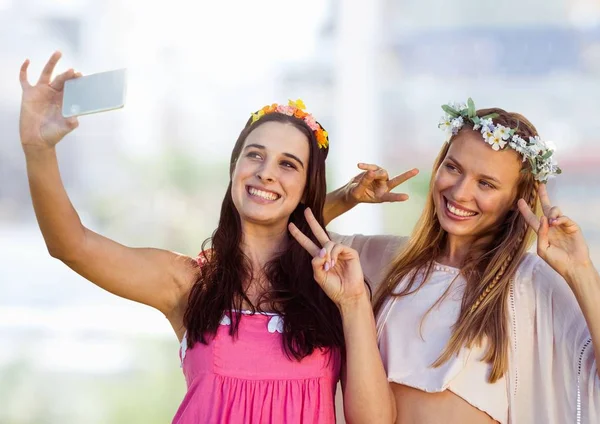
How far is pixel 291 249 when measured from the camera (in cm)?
203

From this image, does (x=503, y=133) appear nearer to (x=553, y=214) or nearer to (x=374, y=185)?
(x=553, y=214)

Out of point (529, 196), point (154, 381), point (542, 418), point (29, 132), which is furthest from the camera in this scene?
point (154, 381)

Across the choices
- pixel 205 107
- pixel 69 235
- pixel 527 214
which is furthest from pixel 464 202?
pixel 205 107

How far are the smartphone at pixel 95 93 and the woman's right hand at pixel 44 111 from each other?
40mm

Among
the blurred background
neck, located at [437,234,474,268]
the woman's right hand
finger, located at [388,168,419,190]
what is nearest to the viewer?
the woman's right hand

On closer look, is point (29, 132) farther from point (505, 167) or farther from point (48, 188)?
point (505, 167)

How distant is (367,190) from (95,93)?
1012 mm

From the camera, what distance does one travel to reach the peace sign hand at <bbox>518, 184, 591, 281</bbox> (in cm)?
183

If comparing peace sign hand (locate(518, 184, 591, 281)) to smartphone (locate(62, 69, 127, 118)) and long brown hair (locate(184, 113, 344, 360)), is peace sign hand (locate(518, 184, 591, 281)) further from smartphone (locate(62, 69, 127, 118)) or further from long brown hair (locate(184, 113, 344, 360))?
smartphone (locate(62, 69, 127, 118))

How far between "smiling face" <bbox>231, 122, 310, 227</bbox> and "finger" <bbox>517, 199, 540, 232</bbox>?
1.64 ft

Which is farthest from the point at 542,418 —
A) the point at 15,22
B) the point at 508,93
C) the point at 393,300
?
the point at 15,22

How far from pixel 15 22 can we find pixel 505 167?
→ 383cm

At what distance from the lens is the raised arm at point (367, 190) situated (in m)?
2.27

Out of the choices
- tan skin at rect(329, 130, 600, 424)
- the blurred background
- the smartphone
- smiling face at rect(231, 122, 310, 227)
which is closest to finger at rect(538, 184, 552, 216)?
tan skin at rect(329, 130, 600, 424)
